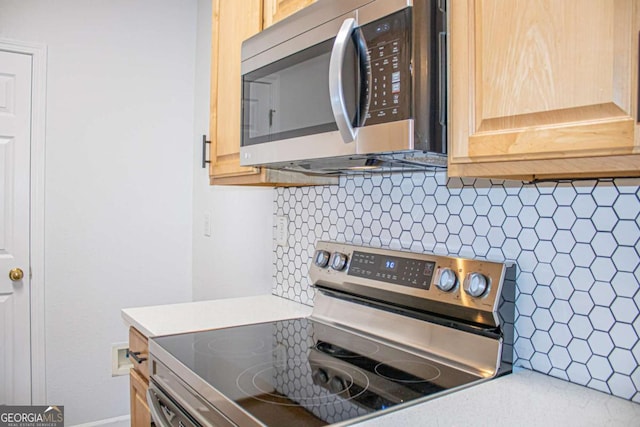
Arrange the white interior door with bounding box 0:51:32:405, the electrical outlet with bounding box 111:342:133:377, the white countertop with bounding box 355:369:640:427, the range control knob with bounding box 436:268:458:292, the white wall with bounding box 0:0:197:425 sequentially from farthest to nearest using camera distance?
the electrical outlet with bounding box 111:342:133:377 < the white wall with bounding box 0:0:197:425 < the white interior door with bounding box 0:51:32:405 < the range control knob with bounding box 436:268:458:292 < the white countertop with bounding box 355:369:640:427

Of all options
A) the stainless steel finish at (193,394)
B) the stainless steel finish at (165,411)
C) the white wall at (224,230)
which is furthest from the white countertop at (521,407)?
the white wall at (224,230)

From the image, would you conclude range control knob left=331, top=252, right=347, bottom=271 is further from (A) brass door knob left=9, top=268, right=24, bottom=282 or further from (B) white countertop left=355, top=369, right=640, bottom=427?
(A) brass door knob left=9, top=268, right=24, bottom=282

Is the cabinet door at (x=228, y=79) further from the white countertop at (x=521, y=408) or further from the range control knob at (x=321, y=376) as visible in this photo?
the white countertop at (x=521, y=408)

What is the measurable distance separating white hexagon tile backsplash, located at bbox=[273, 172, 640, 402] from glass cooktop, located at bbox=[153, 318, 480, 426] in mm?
209

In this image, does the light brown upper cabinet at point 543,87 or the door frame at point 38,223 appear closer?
the light brown upper cabinet at point 543,87

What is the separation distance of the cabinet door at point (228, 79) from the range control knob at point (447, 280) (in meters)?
0.72

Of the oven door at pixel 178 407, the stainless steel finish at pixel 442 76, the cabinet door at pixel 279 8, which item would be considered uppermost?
the cabinet door at pixel 279 8

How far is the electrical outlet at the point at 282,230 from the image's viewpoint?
208 cm

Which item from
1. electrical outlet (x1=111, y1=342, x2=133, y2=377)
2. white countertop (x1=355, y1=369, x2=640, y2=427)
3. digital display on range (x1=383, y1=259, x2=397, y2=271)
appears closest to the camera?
white countertop (x1=355, y1=369, x2=640, y2=427)

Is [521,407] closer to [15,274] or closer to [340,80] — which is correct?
[340,80]

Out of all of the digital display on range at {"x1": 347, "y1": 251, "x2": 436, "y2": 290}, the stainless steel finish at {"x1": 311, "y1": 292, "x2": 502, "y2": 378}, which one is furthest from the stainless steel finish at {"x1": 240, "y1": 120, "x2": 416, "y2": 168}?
the stainless steel finish at {"x1": 311, "y1": 292, "x2": 502, "y2": 378}

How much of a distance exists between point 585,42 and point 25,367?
8.95ft

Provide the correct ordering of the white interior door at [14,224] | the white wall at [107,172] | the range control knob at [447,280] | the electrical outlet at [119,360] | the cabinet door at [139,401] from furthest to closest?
A: the electrical outlet at [119,360] < the white wall at [107,172] < the white interior door at [14,224] < the cabinet door at [139,401] < the range control knob at [447,280]

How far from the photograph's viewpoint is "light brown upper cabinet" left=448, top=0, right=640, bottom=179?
28.7 inches
